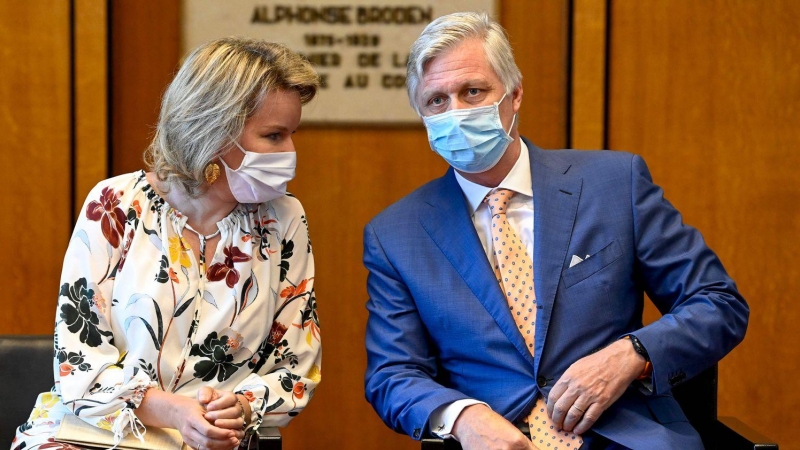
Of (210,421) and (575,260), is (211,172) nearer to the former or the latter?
(210,421)

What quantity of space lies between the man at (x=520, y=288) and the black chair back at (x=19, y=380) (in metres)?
0.94

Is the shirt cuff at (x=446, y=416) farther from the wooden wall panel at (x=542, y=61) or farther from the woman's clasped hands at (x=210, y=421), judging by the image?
the wooden wall panel at (x=542, y=61)

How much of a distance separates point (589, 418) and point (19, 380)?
162cm

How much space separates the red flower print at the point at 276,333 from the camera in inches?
108

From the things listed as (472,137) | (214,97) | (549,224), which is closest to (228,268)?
(214,97)

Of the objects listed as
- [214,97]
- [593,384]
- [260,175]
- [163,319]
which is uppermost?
[214,97]

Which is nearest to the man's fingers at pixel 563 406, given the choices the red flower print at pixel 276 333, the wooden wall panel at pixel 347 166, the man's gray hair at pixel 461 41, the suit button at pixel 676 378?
the suit button at pixel 676 378

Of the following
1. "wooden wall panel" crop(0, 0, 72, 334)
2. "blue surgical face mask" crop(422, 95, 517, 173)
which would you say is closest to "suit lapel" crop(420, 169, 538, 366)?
"blue surgical face mask" crop(422, 95, 517, 173)

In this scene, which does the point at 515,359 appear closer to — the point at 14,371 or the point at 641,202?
the point at 641,202

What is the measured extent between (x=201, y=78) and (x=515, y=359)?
115cm

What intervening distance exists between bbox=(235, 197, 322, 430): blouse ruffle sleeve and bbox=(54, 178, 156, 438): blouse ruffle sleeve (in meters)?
0.30

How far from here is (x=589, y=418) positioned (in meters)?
2.46

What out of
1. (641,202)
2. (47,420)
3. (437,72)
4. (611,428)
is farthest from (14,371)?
(641,202)

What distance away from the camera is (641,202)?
2715 millimetres
